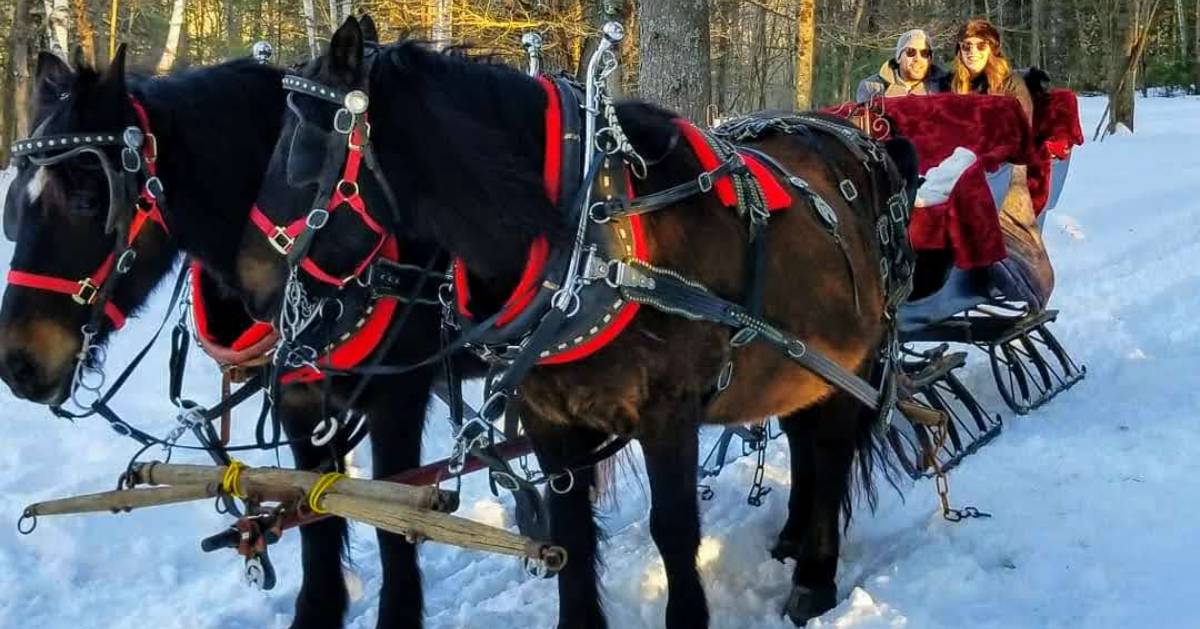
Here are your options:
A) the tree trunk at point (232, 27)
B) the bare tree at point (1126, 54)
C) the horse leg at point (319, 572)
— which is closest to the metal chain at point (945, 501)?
the horse leg at point (319, 572)

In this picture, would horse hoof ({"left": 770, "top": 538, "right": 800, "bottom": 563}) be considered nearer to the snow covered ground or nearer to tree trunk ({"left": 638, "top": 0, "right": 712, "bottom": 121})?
the snow covered ground

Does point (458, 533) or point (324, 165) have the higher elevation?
point (324, 165)

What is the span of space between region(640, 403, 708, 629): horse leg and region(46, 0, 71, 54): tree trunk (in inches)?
417

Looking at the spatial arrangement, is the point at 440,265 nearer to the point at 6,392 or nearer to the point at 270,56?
the point at 270,56

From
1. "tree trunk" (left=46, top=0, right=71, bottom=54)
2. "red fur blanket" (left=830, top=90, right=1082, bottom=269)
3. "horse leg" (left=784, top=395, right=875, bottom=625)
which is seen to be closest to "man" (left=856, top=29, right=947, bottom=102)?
"red fur blanket" (left=830, top=90, right=1082, bottom=269)

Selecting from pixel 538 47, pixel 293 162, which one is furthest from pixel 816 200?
pixel 293 162

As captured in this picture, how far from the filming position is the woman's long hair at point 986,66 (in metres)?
5.48

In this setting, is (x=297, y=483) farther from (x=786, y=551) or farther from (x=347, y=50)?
(x=786, y=551)

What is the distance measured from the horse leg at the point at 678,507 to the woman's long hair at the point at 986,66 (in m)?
3.27

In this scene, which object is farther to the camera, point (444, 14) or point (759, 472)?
point (444, 14)

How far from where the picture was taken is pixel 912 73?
5758mm

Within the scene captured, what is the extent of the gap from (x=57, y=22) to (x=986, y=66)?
31.7ft

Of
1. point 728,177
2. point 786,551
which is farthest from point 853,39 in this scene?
point 728,177

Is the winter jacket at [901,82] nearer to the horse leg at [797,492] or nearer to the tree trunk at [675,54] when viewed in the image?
the tree trunk at [675,54]
